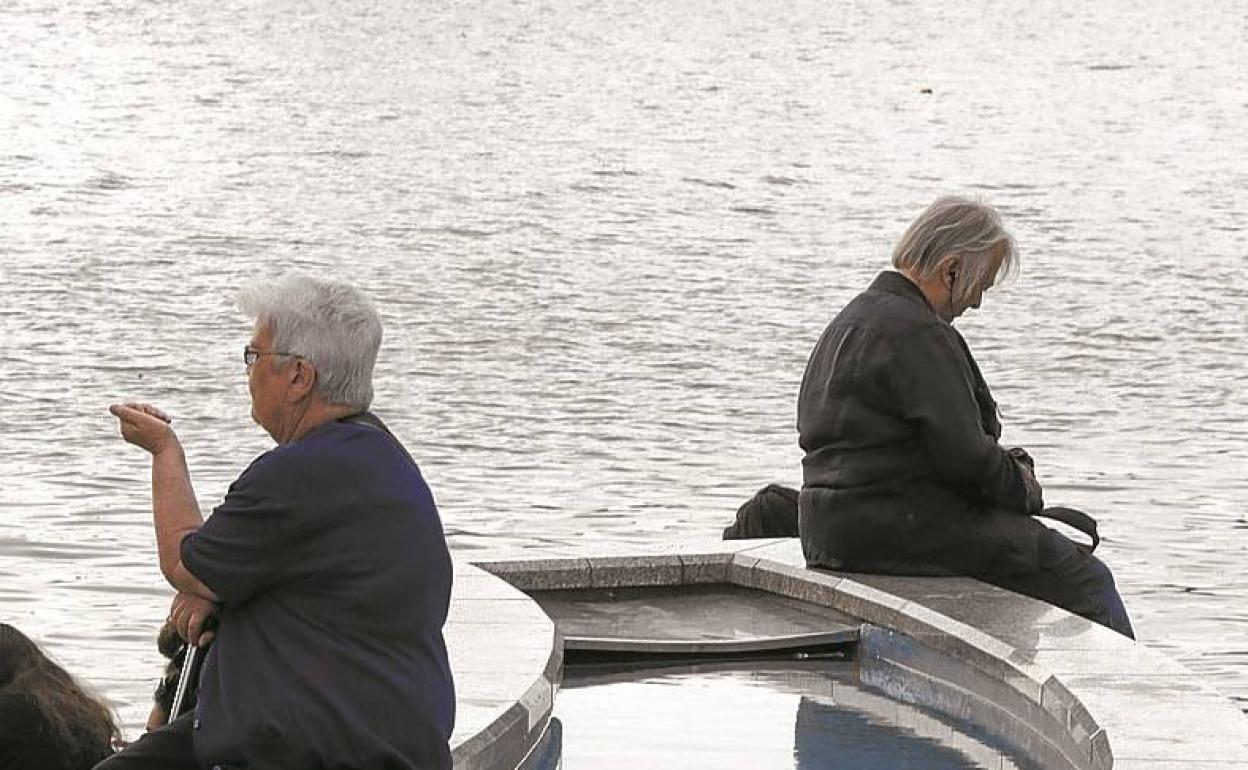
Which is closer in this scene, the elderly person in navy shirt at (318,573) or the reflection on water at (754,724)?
the elderly person in navy shirt at (318,573)

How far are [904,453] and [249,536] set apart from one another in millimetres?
3261

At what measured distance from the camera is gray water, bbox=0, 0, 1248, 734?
13.3 metres

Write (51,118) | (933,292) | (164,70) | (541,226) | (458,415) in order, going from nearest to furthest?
1. (933,292)
2. (458,415)
3. (541,226)
4. (51,118)
5. (164,70)

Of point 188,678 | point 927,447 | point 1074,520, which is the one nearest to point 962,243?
point 927,447

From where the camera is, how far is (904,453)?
A: 25.6ft

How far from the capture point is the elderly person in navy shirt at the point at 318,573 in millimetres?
4871

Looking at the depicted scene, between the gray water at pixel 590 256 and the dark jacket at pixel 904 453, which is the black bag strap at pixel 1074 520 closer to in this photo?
the dark jacket at pixel 904 453

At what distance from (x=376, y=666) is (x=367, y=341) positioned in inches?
22.0

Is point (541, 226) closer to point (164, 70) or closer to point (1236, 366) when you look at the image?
point (1236, 366)

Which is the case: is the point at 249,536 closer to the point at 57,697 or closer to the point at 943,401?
the point at 57,697

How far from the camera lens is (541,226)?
26.0 m

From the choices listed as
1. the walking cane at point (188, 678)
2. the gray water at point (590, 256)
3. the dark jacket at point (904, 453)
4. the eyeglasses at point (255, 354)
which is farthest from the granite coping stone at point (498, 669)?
the gray water at point (590, 256)

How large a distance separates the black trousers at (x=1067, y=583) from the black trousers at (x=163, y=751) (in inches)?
135

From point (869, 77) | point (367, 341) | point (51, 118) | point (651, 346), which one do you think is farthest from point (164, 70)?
point (367, 341)
